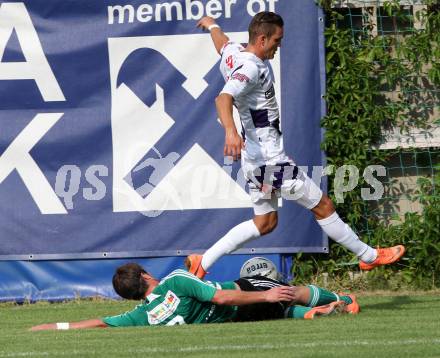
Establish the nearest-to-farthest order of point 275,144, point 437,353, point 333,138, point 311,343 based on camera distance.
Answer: point 437,353, point 311,343, point 275,144, point 333,138

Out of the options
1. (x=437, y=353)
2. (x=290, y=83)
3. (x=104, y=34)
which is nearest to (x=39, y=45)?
(x=104, y=34)

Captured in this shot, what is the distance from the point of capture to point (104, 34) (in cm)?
1031

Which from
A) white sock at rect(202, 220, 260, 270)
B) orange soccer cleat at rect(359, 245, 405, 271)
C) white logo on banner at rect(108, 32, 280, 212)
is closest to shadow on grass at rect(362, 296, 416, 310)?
orange soccer cleat at rect(359, 245, 405, 271)

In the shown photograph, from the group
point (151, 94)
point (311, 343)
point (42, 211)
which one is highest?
point (151, 94)

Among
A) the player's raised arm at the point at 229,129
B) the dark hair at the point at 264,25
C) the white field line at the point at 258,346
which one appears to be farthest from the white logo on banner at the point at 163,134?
the white field line at the point at 258,346

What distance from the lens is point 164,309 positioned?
755 centimetres

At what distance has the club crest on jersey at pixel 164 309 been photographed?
7.49m

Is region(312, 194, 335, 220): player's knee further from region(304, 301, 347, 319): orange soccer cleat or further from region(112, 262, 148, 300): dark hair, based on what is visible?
region(112, 262, 148, 300): dark hair

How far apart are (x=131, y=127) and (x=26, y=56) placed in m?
1.15

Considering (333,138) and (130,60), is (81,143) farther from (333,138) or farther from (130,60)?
(333,138)

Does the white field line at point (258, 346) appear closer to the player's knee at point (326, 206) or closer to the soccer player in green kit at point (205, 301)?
the soccer player in green kit at point (205, 301)

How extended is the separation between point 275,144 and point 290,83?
6.27 feet

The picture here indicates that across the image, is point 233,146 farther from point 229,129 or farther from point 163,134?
point 163,134

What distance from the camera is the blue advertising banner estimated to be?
33.3ft
